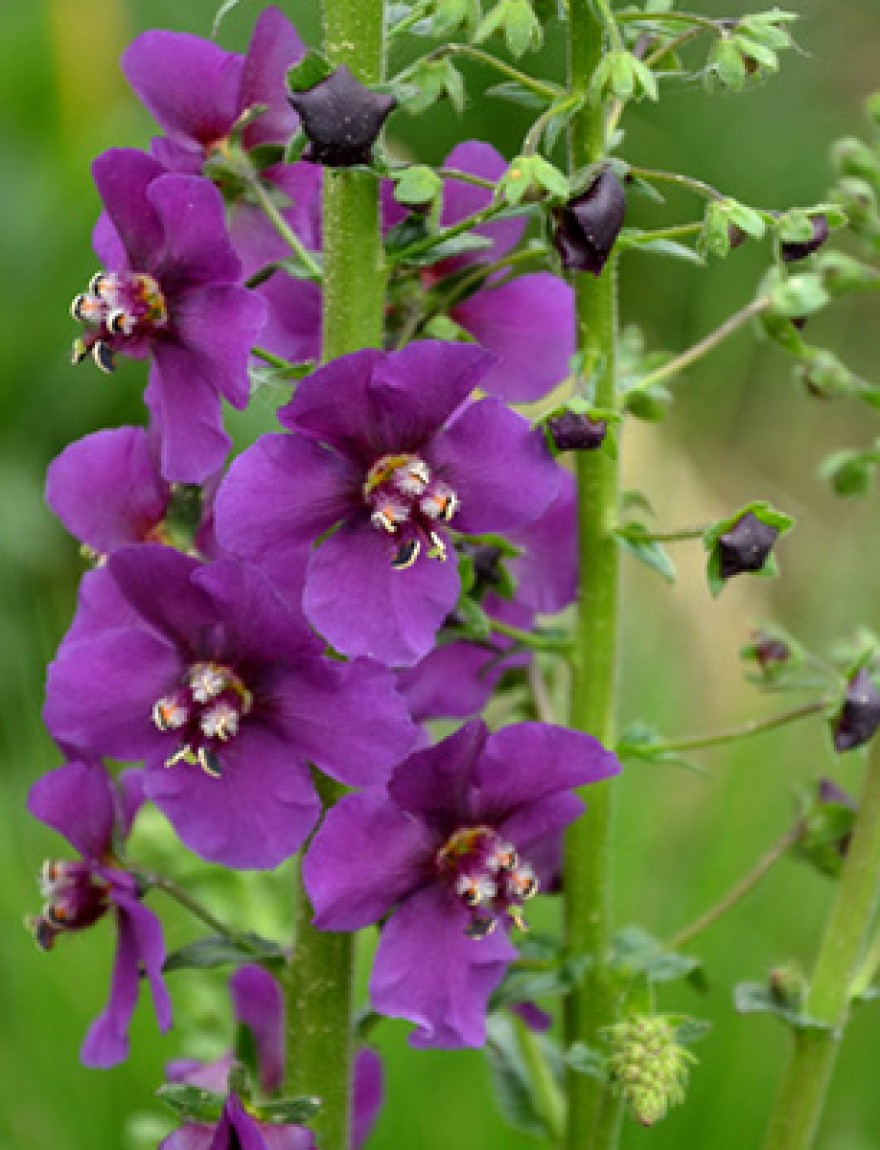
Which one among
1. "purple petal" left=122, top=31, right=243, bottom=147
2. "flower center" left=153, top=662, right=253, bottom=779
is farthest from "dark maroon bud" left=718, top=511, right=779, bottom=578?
"purple petal" left=122, top=31, right=243, bottom=147

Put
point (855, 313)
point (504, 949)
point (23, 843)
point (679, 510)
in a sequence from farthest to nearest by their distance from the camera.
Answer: point (855, 313), point (679, 510), point (23, 843), point (504, 949)

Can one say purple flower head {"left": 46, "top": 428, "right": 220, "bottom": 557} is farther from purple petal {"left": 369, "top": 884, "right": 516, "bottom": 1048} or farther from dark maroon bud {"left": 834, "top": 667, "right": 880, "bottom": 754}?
dark maroon bud {"left": 834, "top": 667, "right": 880, "bottom": 754}

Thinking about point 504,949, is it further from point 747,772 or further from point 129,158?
point 747,772

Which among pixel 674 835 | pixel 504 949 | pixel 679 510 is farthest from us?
pixel 679 510

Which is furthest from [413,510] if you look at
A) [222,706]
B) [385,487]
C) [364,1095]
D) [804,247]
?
[364,1095]

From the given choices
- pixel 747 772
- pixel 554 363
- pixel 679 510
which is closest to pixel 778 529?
pixel 554 363

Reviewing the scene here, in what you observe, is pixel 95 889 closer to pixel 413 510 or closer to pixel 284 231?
pixel 413 510
